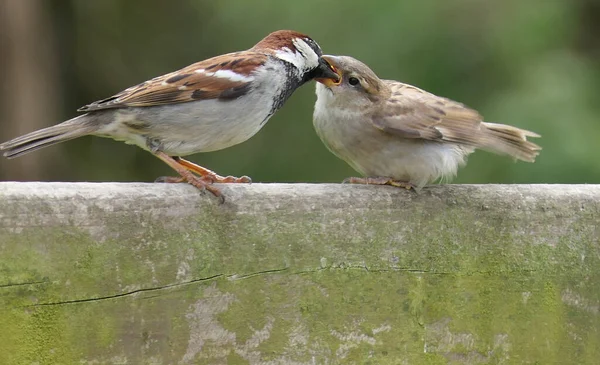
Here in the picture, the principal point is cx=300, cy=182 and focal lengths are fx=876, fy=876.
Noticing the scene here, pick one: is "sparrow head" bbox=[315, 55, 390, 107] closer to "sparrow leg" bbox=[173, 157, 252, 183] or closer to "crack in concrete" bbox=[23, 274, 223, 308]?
"sparrow leg" bbox=[173, 157, 252, 183]

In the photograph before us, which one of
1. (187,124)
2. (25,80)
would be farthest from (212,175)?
(25,80)

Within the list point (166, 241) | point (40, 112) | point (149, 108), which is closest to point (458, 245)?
point (166, 241)

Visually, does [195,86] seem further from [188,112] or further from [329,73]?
[329,73]

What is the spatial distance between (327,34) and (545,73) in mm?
1186

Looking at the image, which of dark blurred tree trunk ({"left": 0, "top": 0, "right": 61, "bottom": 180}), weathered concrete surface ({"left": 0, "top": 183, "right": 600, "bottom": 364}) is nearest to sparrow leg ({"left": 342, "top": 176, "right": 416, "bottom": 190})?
weathered concrete surface ({"left": 0, "top": 183, "right": 600, "bottom": 364})

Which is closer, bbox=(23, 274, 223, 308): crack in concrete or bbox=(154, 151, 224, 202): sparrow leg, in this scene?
bbox=(23, 274, 223, 308): crack in concrete

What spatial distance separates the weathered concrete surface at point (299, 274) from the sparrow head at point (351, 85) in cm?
61

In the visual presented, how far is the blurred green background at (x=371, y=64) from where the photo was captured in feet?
14.5

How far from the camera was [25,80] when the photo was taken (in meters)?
5.55

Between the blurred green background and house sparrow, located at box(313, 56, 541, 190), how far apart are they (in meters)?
1.56

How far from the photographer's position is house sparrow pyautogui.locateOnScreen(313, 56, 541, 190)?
252 centimetres

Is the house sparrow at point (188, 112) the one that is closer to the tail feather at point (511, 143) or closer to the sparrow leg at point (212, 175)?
the sparrow leg at point (212, 175)

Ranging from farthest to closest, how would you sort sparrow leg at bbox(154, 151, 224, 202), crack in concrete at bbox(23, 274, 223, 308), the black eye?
1. the black eye
2. sparrow leg at bbox(154, 151, 224, 202)
3. crack in concrete at bbox(23, 274, 223, 308)

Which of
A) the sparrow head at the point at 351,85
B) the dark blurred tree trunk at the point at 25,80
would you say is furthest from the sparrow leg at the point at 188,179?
the dark blurred tree trunk at the point at 25,80
